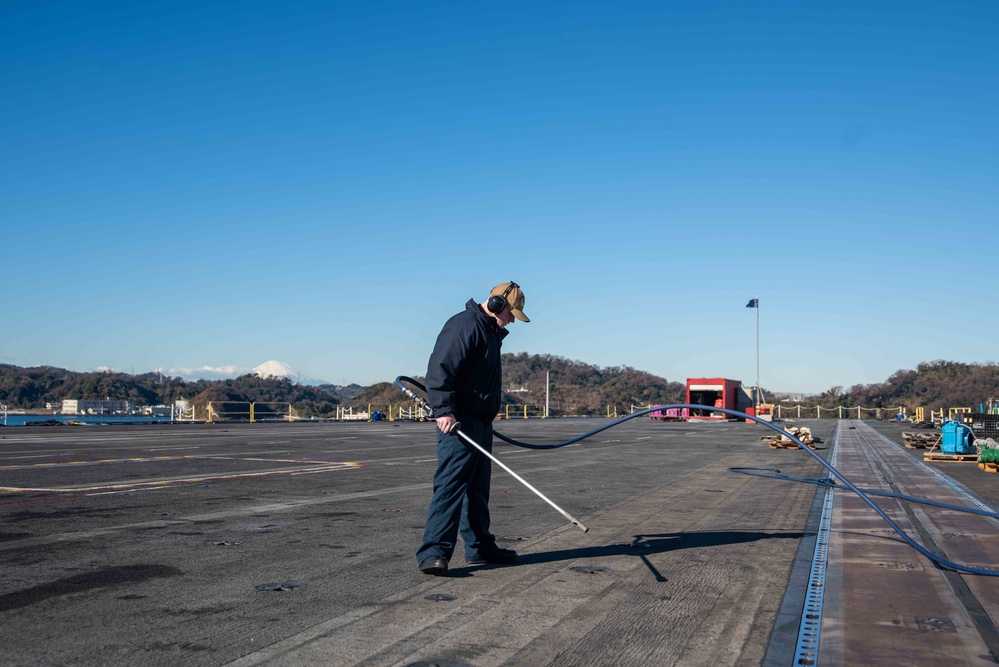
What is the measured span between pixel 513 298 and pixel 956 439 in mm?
16817

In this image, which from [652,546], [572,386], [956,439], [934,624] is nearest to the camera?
[934,624]

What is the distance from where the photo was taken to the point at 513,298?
5957mm

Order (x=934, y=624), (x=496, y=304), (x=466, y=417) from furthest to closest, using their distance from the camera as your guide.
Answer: (x=496, y=304), (x=466, y=417), (x=934, y=624)

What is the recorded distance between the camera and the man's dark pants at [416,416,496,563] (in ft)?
17.8

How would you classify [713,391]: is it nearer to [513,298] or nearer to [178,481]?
[178,481]

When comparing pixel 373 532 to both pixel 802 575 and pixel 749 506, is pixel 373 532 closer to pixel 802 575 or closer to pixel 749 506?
pixel 802 575

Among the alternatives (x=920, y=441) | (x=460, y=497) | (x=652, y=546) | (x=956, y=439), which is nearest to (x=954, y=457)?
(x=956, y=439)

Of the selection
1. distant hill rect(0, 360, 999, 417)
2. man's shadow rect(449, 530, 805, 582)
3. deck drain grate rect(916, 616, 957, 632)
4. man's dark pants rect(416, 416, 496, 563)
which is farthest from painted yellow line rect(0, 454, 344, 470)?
distant hill rect(0, 360, 999, 417)

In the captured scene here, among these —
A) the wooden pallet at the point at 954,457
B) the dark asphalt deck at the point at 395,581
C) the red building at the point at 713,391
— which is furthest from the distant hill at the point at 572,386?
the dark asphalt deck at the point at 395,581

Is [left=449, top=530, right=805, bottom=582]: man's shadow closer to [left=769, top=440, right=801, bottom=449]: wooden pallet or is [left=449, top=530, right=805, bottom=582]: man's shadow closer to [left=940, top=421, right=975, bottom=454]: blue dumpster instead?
[left=940, top=421, right=975, bottom=454]: blue dumpster

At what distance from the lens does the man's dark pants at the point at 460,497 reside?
543 centimetres

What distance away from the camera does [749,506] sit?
9383 mm

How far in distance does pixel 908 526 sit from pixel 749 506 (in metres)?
1.78

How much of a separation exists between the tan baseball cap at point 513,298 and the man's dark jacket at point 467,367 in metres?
0.16
